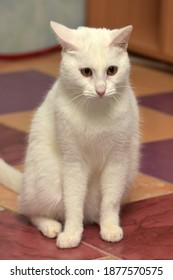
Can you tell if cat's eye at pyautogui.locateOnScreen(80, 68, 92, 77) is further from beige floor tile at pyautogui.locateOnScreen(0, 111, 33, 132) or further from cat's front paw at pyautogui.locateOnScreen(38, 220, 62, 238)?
beige floor tile at pyautogui.locateOnScreen(0, 111, 33, 132)

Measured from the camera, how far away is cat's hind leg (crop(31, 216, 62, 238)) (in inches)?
84.9

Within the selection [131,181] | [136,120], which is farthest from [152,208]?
[136,120]

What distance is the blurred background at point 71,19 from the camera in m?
4.49

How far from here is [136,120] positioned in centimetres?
222

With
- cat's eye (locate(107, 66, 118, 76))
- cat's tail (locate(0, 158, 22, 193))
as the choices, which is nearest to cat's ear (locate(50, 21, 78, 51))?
cat's eye (locate(107, 66, 118, 76))

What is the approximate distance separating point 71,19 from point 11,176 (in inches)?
94.9

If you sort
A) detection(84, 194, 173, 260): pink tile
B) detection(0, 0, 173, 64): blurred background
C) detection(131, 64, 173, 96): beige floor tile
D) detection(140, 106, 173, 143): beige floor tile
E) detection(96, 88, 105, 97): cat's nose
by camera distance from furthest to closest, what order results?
detection(0, 0, 173, 64): blurred background, detection(131, 64, 173, 96): beige floor tile, detection(140, 106, 173, 143): beige floor tile, detection(84, 194, 173, 260): pink tile, detection(96, 88, 105, 97): cat's nose

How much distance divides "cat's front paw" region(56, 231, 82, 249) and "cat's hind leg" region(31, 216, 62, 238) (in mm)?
63

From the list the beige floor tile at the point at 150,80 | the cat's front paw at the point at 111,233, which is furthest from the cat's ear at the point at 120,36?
the beige floor tile at the point at 150,80

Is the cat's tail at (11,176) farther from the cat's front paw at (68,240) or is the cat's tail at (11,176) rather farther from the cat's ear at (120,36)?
the cat's ear at (120,36)

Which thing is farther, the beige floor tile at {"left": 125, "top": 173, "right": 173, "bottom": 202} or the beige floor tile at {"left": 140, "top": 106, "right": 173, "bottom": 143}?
the beige floor tile at {"left": 140, "top": 106, "right": 173, "bottom": 143}

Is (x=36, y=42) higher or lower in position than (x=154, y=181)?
lower
